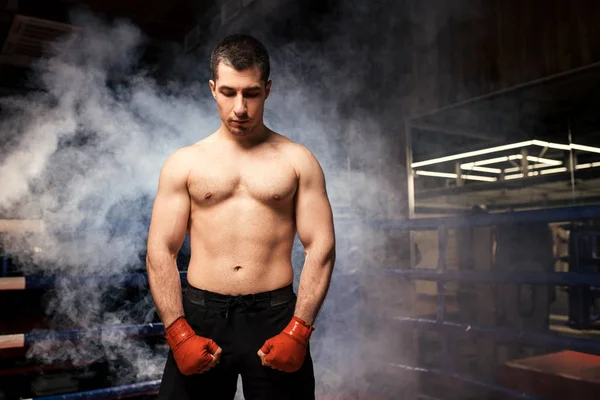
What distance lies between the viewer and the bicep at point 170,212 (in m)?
1.51

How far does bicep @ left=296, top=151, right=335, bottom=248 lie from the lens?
5.13ft

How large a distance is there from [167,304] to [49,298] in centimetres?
461

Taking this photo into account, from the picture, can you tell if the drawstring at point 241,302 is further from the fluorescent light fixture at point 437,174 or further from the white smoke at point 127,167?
the fluorescent light fixture at point 437,174

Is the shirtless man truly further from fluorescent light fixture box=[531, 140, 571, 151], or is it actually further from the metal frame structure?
fluorescent light fixture box=[531, 140, 571, 151]

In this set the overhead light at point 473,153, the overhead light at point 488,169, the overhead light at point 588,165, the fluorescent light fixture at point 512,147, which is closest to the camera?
the overhead light at point 588,165

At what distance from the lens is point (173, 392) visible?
1.50 metres

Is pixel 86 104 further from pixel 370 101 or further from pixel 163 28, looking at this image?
pixel 370 101

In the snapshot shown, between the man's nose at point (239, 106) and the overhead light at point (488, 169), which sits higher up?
the overhead light at point (488, 169)

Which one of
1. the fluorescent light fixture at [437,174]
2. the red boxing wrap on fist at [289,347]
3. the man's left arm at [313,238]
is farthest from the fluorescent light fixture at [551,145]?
the red boxing wrap on fist at [289,347]

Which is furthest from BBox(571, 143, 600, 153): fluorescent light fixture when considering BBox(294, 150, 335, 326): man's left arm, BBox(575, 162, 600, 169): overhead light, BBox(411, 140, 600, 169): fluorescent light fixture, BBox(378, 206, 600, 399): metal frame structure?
BBox(294, 150, 335, 326): man's left arm

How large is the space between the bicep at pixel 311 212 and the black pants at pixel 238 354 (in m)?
0.22

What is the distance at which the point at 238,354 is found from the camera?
1493mm

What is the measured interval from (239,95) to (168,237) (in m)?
0.49

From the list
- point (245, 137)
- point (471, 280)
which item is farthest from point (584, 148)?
point (245, 137)
